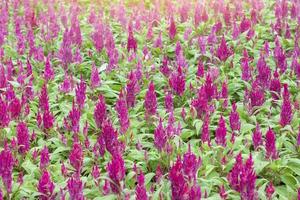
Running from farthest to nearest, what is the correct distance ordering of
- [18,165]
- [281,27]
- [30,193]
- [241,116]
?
[281,27]
[241,116]
[18,165]
[30,193]

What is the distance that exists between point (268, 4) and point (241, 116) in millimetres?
6511

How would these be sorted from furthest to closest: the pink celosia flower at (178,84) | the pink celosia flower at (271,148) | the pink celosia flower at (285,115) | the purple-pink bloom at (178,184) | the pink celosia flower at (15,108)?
the pink celosia flower at (178,84), the pink celosia flower at (15,108), the pink celosia flower at (285,115), the pink celosia flower at (271,148), the purple-pink bloom at (178,184)

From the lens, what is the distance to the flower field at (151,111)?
4.85m

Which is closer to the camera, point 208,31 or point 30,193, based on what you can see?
point 30,193

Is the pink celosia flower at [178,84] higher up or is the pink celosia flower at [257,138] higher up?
the pink celosia flower at [178,84]

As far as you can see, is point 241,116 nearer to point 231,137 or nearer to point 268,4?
point 231,137

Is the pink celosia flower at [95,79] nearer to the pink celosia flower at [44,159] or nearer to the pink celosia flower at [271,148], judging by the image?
the pink celosia flower at [44,159]

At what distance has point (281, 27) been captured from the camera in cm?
1011

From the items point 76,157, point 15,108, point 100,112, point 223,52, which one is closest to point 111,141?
point 76,157

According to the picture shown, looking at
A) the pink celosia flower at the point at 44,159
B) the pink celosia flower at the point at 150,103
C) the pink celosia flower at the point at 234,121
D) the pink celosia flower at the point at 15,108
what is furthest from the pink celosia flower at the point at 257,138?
the pink celosia flower at the point at 15,108

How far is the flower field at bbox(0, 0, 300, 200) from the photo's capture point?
15.9 ft

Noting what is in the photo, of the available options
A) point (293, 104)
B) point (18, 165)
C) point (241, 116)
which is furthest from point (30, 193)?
point (293, 104)

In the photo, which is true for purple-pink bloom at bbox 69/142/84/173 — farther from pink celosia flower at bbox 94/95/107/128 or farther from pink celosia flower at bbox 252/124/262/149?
pink celosia flower at bbox 252/124/262/149

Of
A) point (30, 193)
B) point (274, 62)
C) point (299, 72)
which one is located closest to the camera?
point (30, 193)
